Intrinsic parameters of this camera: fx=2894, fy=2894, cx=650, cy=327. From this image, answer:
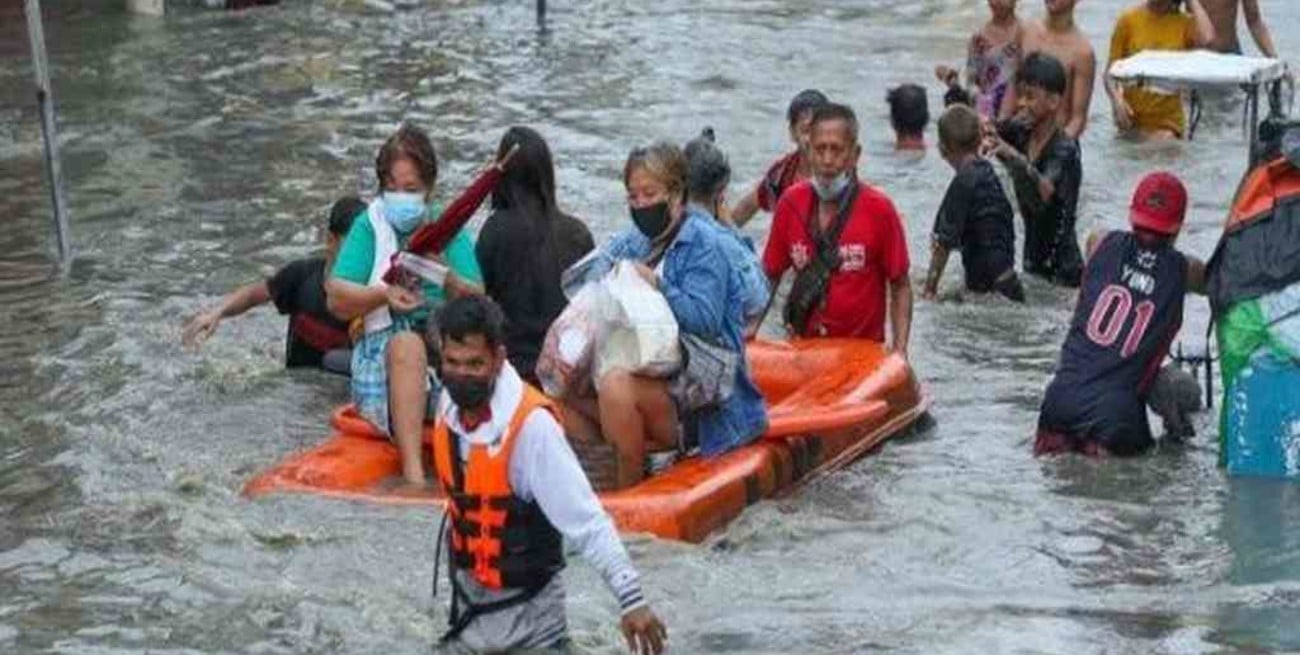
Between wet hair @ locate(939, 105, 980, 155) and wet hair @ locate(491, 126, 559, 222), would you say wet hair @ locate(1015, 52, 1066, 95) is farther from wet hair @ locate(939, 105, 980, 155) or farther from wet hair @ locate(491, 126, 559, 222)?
wet hair @ locate(491, 126, 559, 222)

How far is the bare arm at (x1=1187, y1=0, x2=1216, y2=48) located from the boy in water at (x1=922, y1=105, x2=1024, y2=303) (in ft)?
13.9

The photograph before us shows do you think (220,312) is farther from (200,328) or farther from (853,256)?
(853,256)

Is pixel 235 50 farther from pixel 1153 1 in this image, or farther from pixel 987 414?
pixel 987 414

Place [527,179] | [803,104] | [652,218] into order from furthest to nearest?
[803,104] < [527,179] < [652,218]

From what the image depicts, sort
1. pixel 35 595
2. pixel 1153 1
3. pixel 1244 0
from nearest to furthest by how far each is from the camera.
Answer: pixel 35 595, pixel 1153 1, pixel 1244 0

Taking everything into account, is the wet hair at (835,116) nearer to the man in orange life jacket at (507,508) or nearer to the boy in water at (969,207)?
the boy in water at (969,207)

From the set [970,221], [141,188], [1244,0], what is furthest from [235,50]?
[970,221]

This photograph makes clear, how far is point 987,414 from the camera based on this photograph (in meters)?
12.0

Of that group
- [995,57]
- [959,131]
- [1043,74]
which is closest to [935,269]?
[959,131]

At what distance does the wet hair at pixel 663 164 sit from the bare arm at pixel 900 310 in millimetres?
2060

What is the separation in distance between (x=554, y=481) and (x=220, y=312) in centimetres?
414

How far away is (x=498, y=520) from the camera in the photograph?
732cm

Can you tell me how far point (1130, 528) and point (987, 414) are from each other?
1971 mm

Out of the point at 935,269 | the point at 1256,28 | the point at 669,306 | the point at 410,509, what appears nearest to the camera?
the point at 410,509
